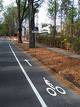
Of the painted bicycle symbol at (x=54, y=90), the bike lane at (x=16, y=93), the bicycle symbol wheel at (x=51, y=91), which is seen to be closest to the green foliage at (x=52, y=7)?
the bike lane at (x=16, y=93)

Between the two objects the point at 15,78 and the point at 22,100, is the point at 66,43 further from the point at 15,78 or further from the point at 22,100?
A: the point at 22,100

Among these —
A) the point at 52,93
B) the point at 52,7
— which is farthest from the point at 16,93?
the point at 52,7

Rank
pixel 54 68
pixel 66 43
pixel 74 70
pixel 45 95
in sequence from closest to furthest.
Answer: pixel 45 95
pixel 74 70
pixel 54 68
pixel 66 43

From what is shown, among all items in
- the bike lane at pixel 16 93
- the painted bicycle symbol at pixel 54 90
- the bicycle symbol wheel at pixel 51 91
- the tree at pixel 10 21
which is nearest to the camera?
the bike lane at pixel 16 93

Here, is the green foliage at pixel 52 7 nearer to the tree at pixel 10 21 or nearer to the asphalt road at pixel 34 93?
the asphalt road at pixel 34 93

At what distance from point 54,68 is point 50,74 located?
8.38 feet

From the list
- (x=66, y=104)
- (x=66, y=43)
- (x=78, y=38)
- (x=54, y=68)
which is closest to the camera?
(x=66, y=104)

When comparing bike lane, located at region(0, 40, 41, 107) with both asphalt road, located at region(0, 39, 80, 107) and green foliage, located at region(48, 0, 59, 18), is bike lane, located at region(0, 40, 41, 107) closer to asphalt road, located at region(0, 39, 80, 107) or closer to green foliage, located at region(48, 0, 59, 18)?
asphalt road, located at region(0, 39, 80, 107)

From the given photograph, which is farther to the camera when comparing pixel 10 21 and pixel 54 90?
pixel 10 21

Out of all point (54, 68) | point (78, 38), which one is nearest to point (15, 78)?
point (54, 68)

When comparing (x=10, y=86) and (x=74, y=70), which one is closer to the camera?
(x=10, y=86)

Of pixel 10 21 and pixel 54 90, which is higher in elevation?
pixel 54 90

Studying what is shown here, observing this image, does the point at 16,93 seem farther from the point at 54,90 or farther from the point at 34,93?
the point at 54,90

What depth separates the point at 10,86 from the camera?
15.5m
